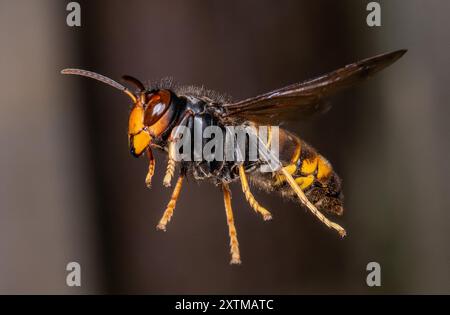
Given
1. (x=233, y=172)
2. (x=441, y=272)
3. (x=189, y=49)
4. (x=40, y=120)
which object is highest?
(x=189, y=49)

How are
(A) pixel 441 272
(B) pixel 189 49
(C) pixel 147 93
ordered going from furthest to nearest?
(A) pixel 441 272 < (B) pixel 189 49 < (C) pixel 147 93

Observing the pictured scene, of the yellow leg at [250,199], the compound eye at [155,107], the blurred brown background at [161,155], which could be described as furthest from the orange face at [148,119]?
the blurred brown background at [161,155]

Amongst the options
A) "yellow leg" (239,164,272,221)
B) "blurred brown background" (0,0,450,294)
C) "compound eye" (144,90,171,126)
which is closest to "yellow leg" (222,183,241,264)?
"yellow leg" (239,164,272,221)

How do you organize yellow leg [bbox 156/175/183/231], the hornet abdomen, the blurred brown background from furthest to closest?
1. the blurred brown background
2. the hornet abdomen
3. yellow leg [bbox 156/175/183/231]

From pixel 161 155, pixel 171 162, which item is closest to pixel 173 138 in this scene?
pixel 171 162

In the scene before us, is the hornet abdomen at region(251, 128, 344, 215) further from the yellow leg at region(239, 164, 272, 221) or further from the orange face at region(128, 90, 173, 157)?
the orange face at region(128, 90, 173, 157)

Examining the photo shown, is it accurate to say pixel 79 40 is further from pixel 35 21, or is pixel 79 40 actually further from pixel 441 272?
pixel 441 272

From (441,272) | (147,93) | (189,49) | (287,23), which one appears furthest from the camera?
(441,272)

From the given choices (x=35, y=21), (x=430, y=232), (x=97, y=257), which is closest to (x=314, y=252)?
(x=430, y=232)

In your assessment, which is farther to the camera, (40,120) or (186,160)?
(40,120)
